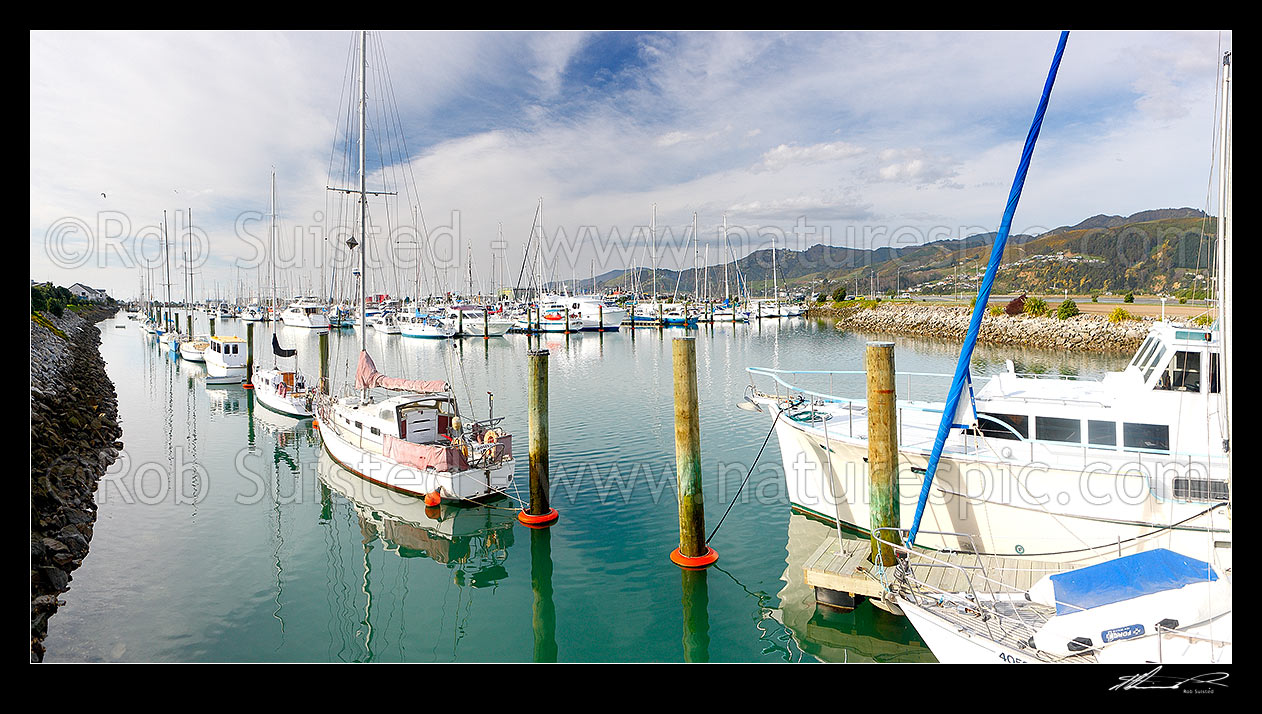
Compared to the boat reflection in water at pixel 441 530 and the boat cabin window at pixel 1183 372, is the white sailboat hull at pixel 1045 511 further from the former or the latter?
the boat reflection in water at pixel 441 530

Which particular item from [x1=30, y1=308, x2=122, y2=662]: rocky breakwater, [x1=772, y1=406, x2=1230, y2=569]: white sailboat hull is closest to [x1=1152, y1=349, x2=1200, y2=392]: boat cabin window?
[x1=772, y1=406, x2=1230, y2=569]: white sailboat hull

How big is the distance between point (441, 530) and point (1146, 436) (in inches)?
567

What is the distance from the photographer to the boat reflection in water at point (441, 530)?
44.6 feet

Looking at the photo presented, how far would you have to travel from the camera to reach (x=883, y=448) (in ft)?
35.5

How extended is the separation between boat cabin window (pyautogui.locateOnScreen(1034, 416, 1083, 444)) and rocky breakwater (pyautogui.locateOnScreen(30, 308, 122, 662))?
17.1 m

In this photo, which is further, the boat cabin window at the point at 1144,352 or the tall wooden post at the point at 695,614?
the boat cabin window at the point at 1144,352

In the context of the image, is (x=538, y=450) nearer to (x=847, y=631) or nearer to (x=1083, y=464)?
(x=847, y=631)

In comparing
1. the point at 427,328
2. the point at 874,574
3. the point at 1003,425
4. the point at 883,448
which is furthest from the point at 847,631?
the point at 427,328

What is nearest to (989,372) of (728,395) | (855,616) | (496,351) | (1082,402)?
(728,395)

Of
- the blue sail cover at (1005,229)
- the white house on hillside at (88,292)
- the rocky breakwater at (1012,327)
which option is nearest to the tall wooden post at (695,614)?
the blue sail cover at (1005,229)

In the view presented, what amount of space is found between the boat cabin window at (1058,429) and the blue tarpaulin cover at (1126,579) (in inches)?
164

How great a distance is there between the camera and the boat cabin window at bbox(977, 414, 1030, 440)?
40.6 ft
